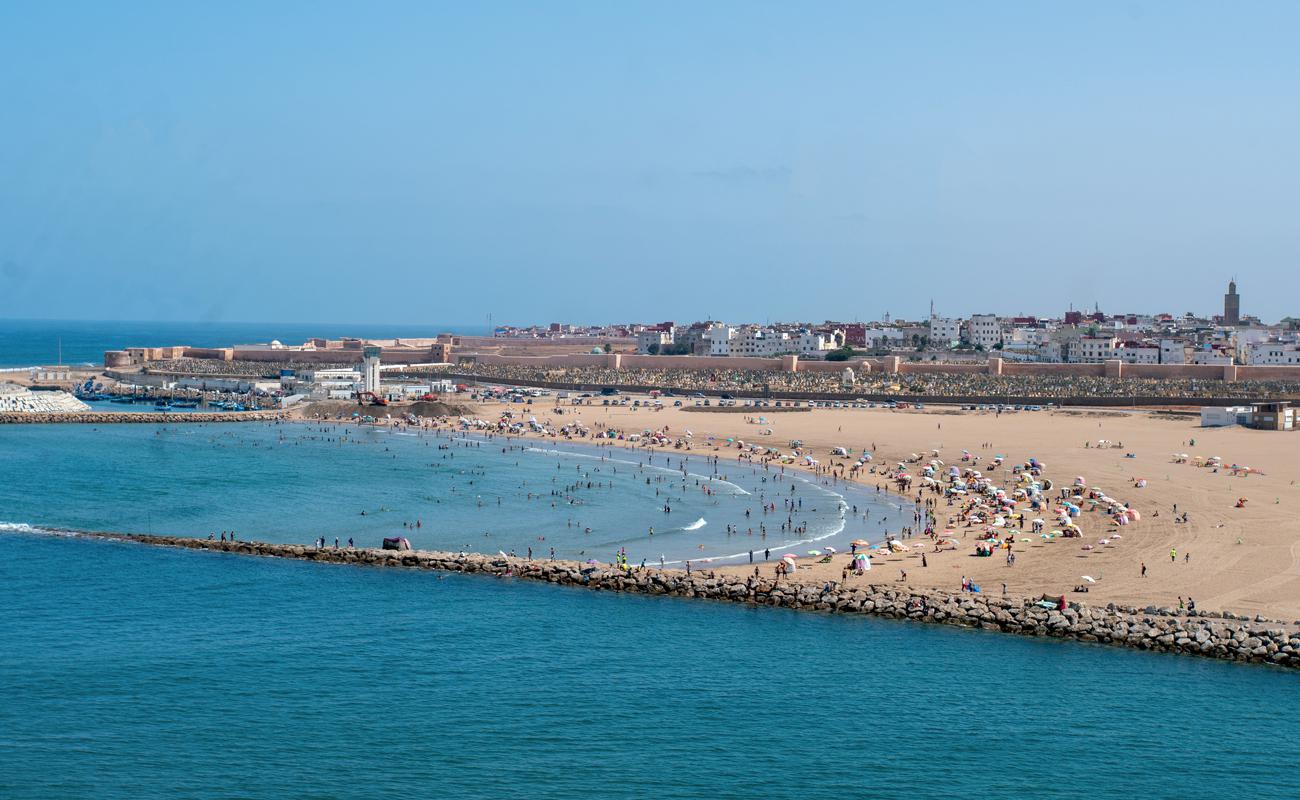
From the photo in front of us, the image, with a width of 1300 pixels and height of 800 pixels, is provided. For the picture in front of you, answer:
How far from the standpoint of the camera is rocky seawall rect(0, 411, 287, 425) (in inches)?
2247

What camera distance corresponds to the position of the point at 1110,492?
108ft

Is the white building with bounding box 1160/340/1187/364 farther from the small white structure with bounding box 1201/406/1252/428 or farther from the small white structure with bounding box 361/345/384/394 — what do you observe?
the small white structure with bounding box 361/345/384/394

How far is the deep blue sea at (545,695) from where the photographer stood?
46.9 ft

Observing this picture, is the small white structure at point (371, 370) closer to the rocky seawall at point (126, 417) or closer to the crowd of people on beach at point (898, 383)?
the rocky seawall at point (126, 417)

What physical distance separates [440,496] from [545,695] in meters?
18.1

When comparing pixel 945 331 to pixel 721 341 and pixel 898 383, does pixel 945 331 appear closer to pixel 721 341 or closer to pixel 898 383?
pixel 721 341

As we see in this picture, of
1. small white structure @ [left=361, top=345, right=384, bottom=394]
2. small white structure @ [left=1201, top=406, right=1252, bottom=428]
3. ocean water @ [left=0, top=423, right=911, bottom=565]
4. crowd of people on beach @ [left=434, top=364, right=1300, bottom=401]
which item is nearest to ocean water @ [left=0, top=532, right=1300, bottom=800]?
ocean water @ [left=0, top=423, right=911, bottom=565]

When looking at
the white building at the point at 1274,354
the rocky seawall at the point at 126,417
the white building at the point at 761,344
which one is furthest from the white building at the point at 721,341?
the rocky seawall at the point at 126,417

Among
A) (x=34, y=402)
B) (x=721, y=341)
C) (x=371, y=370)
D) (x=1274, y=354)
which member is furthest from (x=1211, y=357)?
(x=34, y=402)

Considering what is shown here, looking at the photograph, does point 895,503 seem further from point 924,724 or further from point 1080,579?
point 924,724

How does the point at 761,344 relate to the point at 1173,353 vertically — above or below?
above

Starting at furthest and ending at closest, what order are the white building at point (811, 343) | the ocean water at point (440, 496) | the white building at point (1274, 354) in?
1. the white building at point (811, 343)
2. the white building at point (1274, 354)
3. the ocean water at point (440, 496)

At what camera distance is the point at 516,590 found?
22734 mm

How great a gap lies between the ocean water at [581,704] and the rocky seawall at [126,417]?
3779cm
